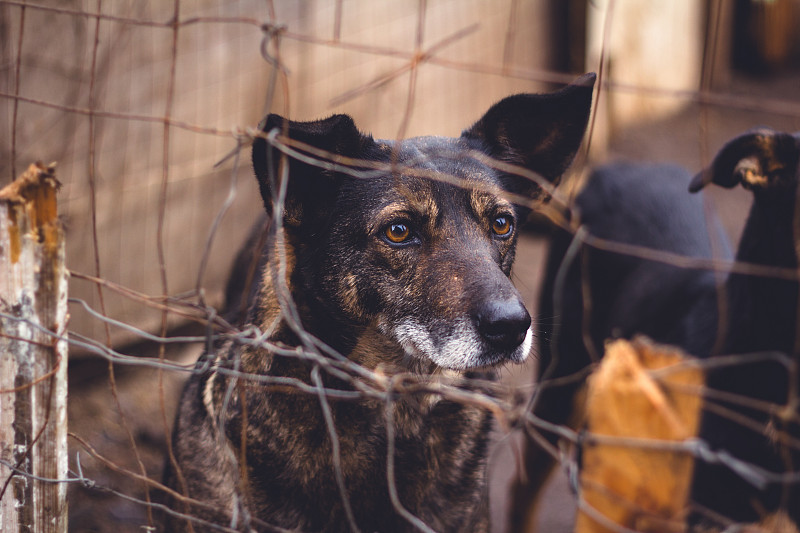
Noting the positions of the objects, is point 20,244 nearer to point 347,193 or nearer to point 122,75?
point 347,193

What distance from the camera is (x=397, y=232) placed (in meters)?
2.48

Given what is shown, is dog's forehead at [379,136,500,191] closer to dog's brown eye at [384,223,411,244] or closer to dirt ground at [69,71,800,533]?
dog's brown eye at [384,223,411,244]

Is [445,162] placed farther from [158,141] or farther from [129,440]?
[158,141]

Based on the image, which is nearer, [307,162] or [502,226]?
[307,162]

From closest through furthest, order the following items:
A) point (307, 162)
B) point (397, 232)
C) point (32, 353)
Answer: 1. point (32, 353)
2. point (307, 162)
3. point (397, 232)

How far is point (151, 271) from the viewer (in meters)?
4.93

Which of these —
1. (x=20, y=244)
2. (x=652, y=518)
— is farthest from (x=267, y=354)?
(x=652, y=518)

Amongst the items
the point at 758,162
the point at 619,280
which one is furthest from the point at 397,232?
the point at 619,280

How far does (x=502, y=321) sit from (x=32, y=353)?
134cm

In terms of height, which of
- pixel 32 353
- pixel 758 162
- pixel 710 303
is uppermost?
pixel 758 162

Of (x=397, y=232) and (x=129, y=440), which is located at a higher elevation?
(x=397, y=232)

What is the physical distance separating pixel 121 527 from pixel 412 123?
173 inches

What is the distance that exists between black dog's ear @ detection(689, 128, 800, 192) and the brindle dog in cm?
59

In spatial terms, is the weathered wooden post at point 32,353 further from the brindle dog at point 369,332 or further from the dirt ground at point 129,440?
the dirt ground at point 129,440
